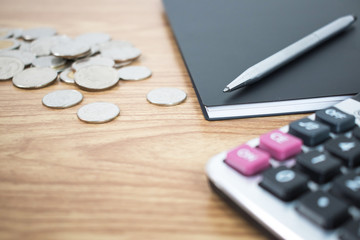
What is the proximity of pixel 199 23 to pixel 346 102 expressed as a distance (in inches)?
11.8

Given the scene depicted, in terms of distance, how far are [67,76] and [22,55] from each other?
96 millimetres

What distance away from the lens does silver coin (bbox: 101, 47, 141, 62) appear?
0.53 meters

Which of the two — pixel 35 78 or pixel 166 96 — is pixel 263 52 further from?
pixel 35 78

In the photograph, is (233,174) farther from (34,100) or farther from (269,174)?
(34,100)

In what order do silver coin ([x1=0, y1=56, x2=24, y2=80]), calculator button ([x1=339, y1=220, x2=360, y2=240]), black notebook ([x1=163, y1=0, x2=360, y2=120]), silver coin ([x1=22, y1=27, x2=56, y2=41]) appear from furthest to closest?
silver coin ([x1=22, y1=27, x2=56, y2=41]) < silver coin ([x1=0, y1=56, x2=24, y2=80]) < black notebook ([x1=163, y1=0, x2=360, y2=120]) < calculator button ([x1=339, y1=220, x2=360, y2=240])

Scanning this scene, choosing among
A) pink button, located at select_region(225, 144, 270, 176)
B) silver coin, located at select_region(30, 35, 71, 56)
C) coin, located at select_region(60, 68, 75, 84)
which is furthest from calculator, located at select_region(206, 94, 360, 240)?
silver coin, located at select_region(30, 35, 71, 56)

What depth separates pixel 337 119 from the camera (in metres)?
0.31

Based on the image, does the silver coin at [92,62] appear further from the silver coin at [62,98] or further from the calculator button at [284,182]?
the calculator button at [284,182]

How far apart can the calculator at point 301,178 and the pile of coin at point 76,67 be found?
0.16 meters

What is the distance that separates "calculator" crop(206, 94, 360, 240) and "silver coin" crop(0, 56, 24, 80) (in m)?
0.33

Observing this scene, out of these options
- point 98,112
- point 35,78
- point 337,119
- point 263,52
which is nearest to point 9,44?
point 35,78

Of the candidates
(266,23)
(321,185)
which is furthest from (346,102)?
(266,23)

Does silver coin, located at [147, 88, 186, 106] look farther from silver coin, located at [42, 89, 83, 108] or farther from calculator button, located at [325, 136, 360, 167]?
calculator button, located at [325, 136, 360, 167]

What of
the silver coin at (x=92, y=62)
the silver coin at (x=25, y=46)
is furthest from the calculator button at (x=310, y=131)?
the silver coin at (x=25, y=46)
